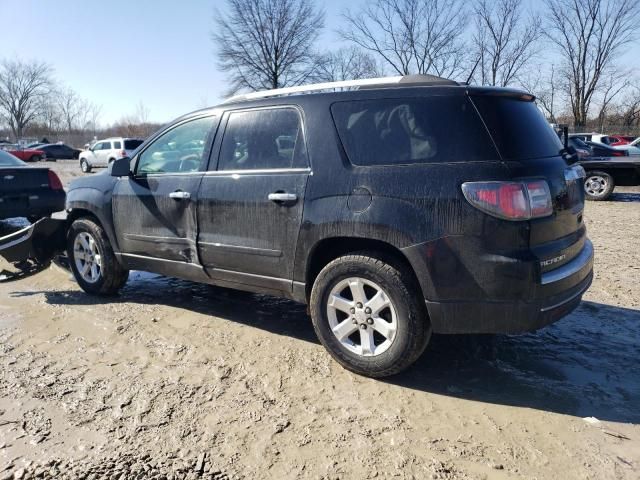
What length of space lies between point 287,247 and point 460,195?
1269mm

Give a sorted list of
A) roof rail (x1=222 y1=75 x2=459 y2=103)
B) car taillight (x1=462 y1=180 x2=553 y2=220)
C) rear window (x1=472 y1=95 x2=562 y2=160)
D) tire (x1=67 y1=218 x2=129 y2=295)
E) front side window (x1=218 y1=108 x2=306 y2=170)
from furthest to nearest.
A: tire (x1=67 y1=218 x2=129 y2=295)
front side window (x1=218 y1=108 x2=306 y2=170)
roof rail (x1=222 y1=75 x2=459 y2=103)
rear window (x1=472 y1=95 x2=562 y2=160)
car taillight (x1=462 y1=180 x2=553 y2=220)

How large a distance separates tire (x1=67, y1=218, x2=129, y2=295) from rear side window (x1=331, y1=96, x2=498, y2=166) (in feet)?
9.22

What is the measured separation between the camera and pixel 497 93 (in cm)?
310

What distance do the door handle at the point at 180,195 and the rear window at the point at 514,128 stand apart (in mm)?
2330

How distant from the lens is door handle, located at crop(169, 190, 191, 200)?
4.10 metres

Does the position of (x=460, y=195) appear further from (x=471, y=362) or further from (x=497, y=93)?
(x=471, y=362)

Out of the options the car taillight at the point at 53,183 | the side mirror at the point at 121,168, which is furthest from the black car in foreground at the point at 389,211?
the car taillight at the point at 53,183

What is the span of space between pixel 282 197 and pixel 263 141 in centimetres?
54

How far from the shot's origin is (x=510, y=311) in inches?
113

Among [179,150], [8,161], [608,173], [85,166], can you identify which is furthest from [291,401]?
[85,166]

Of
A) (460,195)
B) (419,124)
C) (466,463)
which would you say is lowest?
(466,463)

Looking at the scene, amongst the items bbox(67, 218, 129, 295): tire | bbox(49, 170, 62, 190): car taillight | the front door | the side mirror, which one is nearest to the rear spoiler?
bbox(67, 218, 129, 295): tire

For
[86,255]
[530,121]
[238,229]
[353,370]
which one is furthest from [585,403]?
[86,255]

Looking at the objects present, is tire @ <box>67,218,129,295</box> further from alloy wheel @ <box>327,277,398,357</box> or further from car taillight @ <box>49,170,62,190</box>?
car taillight @ <box>49,170,62,190</box>
